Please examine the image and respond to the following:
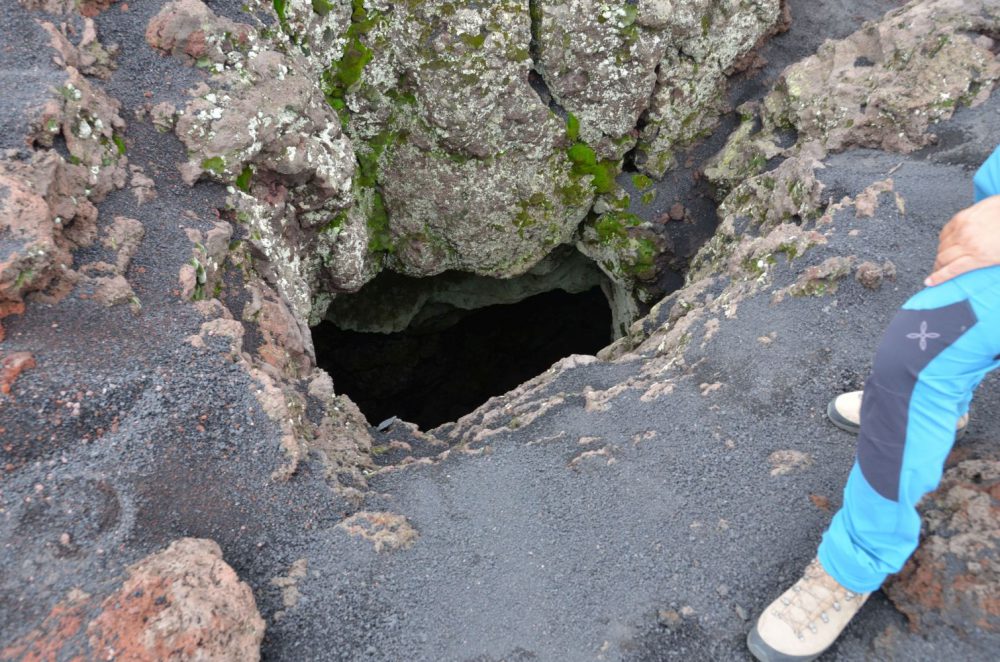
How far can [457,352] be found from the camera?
16.2 m

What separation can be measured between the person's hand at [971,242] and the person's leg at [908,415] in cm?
5

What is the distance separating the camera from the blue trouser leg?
9.39 feet

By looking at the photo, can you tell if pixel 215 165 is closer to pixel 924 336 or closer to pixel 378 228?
pixel 378 228

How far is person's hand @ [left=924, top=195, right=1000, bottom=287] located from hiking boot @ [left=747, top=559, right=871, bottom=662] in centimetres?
215

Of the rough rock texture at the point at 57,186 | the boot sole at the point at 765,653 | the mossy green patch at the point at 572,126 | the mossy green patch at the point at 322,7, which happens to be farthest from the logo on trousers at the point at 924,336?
the mossy green patch at the point at 322,7

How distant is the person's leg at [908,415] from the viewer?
2871 millimetres

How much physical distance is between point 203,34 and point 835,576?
878cm

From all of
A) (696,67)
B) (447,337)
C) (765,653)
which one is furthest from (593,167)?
(765,653)

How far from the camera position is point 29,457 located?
15.2 feet

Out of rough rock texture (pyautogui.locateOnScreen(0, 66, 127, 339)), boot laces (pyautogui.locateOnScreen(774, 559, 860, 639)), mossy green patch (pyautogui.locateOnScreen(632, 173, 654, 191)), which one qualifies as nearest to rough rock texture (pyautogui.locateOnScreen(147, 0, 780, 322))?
mossy green patch (pyautogui.locateOnScreen(632, 173, 654, 191))

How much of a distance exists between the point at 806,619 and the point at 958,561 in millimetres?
1122

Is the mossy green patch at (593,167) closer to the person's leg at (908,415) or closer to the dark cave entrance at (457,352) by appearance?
the dark cave entrance at (457,352)

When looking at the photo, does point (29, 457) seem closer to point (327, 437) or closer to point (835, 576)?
point (327, 437)

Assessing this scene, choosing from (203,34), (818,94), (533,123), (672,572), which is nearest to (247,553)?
(672,572)
